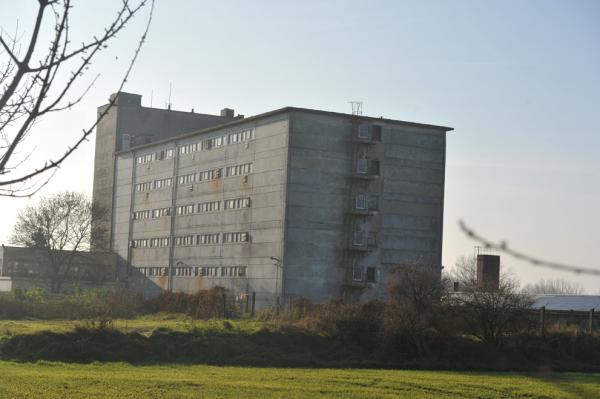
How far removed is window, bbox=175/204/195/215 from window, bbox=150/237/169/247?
9.95 ft

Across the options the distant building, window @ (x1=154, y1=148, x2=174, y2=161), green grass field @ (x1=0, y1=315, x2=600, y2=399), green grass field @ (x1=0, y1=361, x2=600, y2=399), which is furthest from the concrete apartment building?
green grass field @ (x1=0, y1=361, x2=600, y2=399)

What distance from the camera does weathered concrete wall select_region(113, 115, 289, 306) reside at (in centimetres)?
7531

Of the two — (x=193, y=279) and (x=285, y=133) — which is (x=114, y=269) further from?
(x=285, y=133)

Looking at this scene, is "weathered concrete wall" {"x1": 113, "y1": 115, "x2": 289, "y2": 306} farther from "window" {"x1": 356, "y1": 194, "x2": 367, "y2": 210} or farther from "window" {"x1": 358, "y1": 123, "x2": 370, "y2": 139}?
"window" {"x1": 356, "y1": 194, "x2": 367, "y2": 210}

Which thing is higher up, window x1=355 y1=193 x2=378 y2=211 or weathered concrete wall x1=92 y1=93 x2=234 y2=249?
weathered concrete wall x1=92 y1=93 x2=234 y2=249

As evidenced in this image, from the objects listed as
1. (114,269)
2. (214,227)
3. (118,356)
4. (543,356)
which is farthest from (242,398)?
(114,269)

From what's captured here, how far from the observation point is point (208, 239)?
275 ft

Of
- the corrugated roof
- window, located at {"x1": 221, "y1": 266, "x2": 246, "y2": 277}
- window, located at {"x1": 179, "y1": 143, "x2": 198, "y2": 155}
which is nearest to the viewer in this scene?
the corrugated roof

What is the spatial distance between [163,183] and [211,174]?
9224 millimetres

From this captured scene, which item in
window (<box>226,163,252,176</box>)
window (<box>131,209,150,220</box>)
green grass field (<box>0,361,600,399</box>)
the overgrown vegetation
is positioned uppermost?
window (<box>226,163,252,176</box>)

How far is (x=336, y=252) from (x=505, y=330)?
24409mm

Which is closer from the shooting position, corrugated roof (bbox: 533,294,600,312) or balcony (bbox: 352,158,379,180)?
corrugated roof (bbox: 533,294,600,312)

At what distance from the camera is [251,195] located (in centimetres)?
7875

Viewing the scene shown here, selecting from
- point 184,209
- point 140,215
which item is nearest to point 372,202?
point 184,209
